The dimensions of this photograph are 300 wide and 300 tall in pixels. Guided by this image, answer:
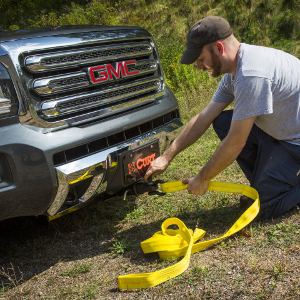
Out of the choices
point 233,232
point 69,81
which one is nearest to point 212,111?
point 233,232

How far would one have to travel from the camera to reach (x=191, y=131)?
306 centimetres

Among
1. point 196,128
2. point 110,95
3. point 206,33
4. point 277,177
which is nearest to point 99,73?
point 110,95

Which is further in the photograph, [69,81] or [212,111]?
[212,111]

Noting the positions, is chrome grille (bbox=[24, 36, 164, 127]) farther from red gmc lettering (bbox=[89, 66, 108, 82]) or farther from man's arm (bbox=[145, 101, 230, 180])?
man's arm (bbox=[145, 101, 230, 180])

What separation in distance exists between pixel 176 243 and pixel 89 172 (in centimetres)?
81

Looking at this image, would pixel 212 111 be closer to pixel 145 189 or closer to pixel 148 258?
pixel 145 189

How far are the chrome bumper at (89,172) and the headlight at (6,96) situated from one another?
18.5 inches

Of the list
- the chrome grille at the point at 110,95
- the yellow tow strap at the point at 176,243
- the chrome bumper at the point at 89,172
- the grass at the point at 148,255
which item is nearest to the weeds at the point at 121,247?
the grass at the point at 148,255

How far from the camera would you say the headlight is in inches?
84.6

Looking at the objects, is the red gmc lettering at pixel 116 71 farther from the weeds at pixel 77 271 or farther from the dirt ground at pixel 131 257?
the weeds at pixel 77 271

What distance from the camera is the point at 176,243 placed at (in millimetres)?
2467

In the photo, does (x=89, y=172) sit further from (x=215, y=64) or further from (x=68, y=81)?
(x=215, y=64)

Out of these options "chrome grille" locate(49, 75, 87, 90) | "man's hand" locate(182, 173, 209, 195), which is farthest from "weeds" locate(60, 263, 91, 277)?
"chrome grille" locate(49, 75, 87, 90)

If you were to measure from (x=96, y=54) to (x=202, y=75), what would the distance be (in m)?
5.74
